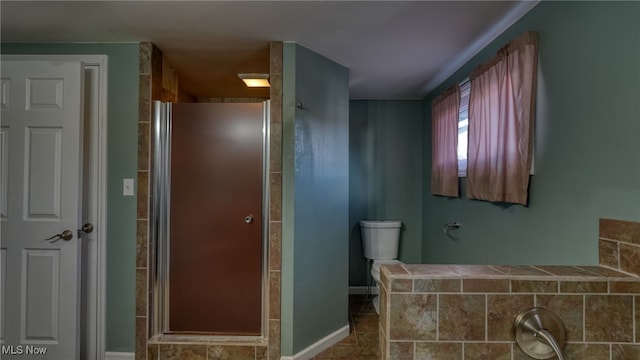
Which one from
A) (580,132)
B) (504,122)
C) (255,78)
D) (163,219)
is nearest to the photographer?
(580,132)

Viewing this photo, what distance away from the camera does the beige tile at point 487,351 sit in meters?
0.93

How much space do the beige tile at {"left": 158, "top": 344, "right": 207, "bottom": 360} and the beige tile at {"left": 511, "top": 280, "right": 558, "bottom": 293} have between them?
6.25 feet

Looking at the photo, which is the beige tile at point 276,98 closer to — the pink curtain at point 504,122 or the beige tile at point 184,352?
the pink curtain at point 504,122

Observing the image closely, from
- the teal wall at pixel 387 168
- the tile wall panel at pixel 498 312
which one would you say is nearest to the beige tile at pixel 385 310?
the tile wall panel at pixel 498 312

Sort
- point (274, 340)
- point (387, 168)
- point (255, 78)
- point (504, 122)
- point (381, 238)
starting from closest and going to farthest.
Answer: point (504, 122) < point (274, 340) < point (255, 78) < point (381, 238) < point (387, 168)

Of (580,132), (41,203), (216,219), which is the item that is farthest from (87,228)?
(580,132)

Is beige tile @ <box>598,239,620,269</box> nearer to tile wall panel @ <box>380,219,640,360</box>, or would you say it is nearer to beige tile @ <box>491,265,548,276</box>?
tile wall panel @ <box>380,219,640,360</box>

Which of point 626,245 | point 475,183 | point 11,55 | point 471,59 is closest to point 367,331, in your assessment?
point 475,183

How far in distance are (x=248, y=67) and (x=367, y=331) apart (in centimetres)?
237

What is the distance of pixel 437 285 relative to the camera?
945 mm

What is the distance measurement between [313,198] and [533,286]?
1.44 metres

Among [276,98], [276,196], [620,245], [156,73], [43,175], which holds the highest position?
[156,73]

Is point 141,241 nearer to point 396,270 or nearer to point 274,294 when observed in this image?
point 274,294

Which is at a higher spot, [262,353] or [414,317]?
[414,317]
